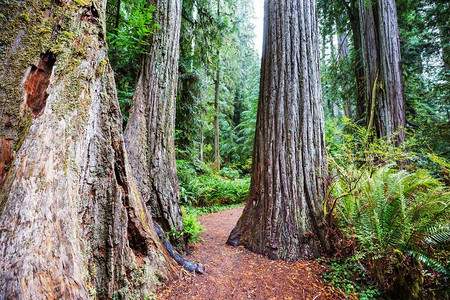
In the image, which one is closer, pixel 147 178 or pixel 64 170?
pixel 64 170

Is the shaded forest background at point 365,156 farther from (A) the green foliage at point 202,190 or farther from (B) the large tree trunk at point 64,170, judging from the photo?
(B) the large tree trunk at point 64,170

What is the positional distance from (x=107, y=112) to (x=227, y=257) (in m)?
2.15

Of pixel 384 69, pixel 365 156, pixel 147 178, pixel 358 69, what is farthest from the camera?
pixel 358 69

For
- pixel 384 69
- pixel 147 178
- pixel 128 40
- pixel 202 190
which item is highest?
pixel 384 69

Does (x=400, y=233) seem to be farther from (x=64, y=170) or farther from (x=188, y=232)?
(x=64, y=170)

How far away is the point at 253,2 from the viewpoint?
1847 cm

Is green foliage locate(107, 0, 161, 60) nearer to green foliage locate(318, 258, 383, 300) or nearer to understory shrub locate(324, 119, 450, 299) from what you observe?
understory shrub locate(324, 119, 450, 299)

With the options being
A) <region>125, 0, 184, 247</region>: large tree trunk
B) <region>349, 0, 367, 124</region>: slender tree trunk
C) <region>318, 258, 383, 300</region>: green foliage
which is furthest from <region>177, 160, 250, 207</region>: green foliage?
<region>349, 0, 367, 124</region>: slender tree trunk

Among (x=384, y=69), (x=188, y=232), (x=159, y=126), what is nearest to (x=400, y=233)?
(x=188, y=232)

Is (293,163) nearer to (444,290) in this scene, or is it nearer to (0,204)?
(444,290)

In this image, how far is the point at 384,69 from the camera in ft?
16.1

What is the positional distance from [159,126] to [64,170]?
6.10ft

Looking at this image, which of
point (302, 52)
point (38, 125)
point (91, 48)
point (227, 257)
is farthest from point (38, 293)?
point (302, 52)

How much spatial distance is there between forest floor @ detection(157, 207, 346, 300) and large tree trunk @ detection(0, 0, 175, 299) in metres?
0.33
